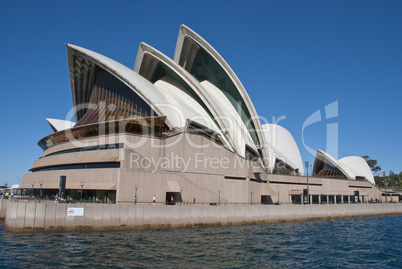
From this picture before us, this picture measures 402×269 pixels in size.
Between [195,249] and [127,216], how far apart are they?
8932 millimetres

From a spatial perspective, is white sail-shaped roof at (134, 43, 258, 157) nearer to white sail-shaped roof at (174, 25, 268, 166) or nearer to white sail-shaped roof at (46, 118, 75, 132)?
white sail-shaped roof at (174, 25, 268, 166)

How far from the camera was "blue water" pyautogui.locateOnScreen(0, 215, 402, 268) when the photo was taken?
1617cm

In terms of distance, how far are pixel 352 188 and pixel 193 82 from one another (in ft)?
126

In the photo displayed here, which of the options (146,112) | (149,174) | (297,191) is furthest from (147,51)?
→ (297,191)

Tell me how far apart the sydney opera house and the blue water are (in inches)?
286

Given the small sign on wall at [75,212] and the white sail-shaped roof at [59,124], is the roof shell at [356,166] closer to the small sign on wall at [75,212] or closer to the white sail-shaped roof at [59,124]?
the white sail-shaped roof at [59,124]

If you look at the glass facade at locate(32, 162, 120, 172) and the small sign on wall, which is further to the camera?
the glass facade at locate(32, 162, 120, 172)

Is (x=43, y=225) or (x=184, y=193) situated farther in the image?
(x=184, y=193)

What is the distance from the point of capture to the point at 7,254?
677 inches

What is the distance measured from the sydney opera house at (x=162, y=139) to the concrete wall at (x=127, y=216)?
321 cm

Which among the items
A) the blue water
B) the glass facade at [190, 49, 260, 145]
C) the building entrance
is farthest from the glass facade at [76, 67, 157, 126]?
the blue water

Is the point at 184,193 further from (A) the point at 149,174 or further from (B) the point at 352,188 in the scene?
(B) the point at 352,188

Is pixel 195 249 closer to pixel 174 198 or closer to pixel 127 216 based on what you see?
pixel 127 216

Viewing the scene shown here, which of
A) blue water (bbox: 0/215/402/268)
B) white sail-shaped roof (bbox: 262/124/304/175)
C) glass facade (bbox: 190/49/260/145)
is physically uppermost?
glass facade (bbox: 190/49/260/145)
